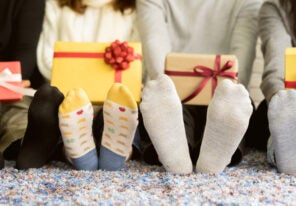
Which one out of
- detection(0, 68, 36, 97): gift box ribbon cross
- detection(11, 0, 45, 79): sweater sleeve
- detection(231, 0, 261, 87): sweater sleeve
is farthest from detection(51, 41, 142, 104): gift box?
detection(231, 0, 261, 87): sweater sleeve

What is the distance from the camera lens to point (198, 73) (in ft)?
3.85

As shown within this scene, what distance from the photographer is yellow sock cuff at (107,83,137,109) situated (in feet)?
2.99

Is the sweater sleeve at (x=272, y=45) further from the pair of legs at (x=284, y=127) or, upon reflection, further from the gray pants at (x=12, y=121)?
the gray pants at (x=12, y=121)

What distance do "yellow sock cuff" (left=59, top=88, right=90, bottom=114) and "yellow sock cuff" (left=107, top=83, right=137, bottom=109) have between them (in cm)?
5

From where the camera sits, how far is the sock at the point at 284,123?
35.9 inches

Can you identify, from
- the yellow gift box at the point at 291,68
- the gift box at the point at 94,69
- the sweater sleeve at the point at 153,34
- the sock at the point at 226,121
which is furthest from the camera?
the sweater sleeve at the point at 153,34

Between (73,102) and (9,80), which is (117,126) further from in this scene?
(9,80)

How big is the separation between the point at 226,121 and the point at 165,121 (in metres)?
0.12

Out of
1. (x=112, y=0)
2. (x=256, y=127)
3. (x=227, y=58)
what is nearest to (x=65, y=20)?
(x=112, y=0)

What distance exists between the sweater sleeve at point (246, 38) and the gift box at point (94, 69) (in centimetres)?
33

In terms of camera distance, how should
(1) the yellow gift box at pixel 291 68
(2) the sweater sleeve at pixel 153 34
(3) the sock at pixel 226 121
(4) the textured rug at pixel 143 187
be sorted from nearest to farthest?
(4) the textured rug at pixel 143 187, (3) the sock at pixel 226 121, (1) the yellow gift box at pixel 291 68, (2) the sweater sleeve at pixel 153 34

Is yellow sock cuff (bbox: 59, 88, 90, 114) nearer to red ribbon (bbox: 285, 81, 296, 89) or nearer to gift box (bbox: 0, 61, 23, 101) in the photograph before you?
gift box (bbox: 0, 61, 23, 101)

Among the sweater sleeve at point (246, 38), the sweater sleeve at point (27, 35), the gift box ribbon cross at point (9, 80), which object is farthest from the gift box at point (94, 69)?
the sweater sleeve at point (246, 38)

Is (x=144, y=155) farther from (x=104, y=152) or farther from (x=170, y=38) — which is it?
(x=170, y=38)
